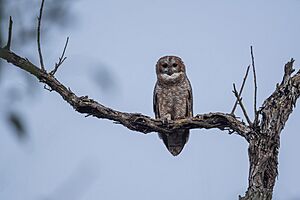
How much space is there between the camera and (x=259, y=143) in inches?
123

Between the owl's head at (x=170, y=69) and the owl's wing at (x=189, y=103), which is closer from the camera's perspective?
the owl's wing at (x=189, y=103)

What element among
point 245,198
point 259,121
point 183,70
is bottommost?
Result: point 245,198

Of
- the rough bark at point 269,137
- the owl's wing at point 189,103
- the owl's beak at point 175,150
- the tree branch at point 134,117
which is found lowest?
the rough bark at point 269,137

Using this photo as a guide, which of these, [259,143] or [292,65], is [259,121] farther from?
[292,65]

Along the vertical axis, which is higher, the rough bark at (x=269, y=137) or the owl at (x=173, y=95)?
the owl at (x=173, y=95)

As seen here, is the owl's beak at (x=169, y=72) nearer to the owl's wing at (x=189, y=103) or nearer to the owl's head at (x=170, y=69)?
the owl's head at (x=170, y=69)

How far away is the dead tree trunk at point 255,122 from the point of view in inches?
117

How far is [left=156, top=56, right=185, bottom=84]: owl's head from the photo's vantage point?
6879 millimetres

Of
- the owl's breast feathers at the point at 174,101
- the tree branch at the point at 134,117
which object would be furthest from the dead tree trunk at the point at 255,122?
the owl's breast feathers at the point at 174,101

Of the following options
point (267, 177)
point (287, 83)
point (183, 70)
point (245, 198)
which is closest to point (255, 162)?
Answer: point (267, 177)

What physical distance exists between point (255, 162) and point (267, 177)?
0.39ft

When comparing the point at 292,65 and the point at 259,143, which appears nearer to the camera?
the point at 259,143

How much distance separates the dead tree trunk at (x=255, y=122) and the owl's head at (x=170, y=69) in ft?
8.91

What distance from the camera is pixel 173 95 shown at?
6793 millimetres
